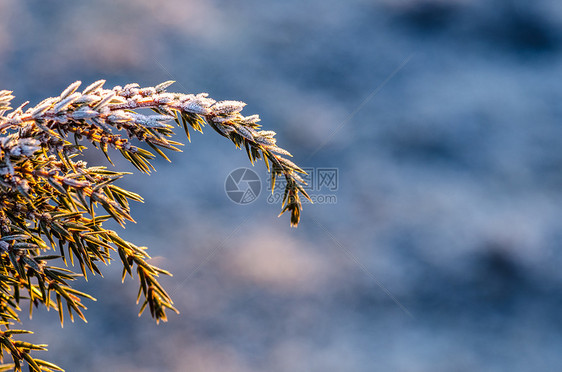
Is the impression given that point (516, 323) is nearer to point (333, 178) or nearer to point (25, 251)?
point (333, 178)

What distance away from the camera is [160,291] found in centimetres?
60

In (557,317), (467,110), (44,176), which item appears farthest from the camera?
(467,110)

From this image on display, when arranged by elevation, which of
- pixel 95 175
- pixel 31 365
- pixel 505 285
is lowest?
pixel 31 365

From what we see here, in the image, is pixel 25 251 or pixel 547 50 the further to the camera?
pixel 547 50

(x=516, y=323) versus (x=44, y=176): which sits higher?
(x=516, y=323)

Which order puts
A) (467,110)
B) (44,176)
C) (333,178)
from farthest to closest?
(467,110) → (333,178) → (44,176)

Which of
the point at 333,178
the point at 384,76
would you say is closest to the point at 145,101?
the point at 333,178

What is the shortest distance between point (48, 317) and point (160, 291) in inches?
63.1

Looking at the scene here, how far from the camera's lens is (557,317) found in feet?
6.72

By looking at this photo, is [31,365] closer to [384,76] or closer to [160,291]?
[160,291]

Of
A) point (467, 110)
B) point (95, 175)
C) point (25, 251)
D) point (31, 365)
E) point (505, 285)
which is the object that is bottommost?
A: point (31, 365)

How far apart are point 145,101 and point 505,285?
2028 mm

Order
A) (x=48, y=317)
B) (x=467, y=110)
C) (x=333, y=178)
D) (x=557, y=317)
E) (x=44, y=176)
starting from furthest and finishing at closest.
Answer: (x=467, y=110) → (x=333, y=178) → (x=557, y=317) → (x=48, y=317) → (x=44, y=176)

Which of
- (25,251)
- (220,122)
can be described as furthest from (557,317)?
(25,251)
